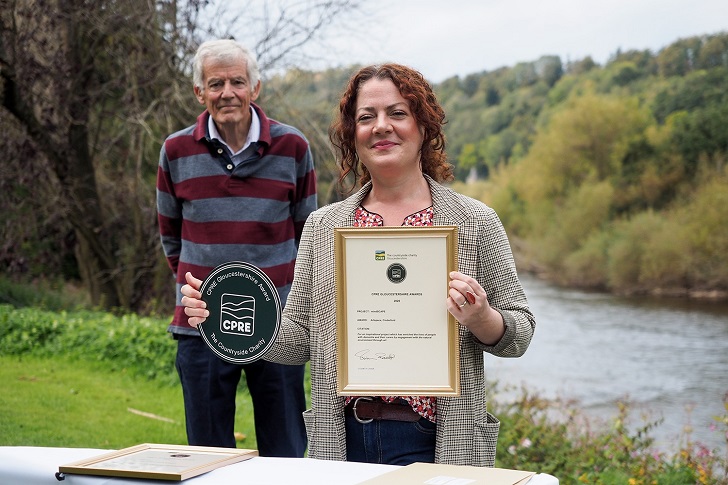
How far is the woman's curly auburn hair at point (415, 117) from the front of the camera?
2.12 m

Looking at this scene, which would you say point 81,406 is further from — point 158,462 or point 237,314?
point 158,462

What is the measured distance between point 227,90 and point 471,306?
1574mm

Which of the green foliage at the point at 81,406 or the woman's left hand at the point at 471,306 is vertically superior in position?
the woman's left hand at the point at 471,306

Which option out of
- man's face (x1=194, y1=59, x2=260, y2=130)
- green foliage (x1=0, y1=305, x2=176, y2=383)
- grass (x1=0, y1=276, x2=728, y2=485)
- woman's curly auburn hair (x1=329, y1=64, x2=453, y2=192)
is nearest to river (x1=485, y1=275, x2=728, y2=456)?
grass (x1=0, y1=276, x2=728, y2=485)

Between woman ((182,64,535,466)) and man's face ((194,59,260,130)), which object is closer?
woman ((182,64,535,466))

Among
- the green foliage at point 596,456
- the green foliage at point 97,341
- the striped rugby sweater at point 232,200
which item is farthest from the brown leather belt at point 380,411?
the green foliage at point 97,341

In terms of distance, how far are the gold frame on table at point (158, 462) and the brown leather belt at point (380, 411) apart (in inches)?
11.3

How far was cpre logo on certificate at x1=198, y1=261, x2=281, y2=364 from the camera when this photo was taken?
6.85 feet

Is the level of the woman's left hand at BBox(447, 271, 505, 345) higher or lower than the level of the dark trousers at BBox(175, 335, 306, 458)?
higher

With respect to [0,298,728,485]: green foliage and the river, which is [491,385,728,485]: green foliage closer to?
[0,298,728,485]: green foliage

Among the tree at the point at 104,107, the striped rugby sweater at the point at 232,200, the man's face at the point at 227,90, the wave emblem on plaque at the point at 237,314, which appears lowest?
the wave emblem on plaque at the point at 237,314
